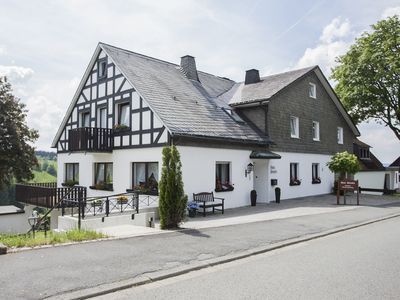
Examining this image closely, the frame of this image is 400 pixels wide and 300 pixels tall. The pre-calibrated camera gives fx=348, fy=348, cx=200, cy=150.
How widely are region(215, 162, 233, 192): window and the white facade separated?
0.62ft

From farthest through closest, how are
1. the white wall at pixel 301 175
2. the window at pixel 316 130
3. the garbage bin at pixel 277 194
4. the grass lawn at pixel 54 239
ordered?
the window at pixel 316 130 < the white wall at pixel 301 175 < the garbage bin at pixel 277 194 < the grass lawn at pixel 54 239

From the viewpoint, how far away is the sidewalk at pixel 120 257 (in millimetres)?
5859

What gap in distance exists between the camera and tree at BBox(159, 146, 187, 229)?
37.1ft

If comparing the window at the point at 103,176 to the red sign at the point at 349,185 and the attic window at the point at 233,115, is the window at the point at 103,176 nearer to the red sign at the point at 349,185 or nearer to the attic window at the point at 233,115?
the attic window at the point at 233,115

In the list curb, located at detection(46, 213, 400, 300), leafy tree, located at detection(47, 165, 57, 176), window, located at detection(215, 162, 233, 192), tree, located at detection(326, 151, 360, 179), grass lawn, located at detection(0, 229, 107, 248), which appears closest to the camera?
curb, located at detection(46, 213, 400, 300)

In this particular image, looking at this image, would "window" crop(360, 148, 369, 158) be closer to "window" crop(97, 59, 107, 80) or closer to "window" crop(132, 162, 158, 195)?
"window" crop(132, 162, 158, 195)

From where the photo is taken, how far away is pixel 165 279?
21.1ft

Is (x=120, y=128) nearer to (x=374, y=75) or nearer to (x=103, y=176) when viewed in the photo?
(x=103, y=176)

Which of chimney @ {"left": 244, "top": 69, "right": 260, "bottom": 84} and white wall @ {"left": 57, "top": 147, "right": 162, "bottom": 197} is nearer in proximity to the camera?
white wall @ {"left": 57, "top": 147, "right": 162, "bottom": 197}

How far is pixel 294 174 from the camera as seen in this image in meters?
23.3

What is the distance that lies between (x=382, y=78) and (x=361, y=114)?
4.01m

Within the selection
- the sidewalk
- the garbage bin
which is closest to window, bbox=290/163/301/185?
the garbage bin

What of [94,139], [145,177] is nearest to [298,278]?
[145,177]

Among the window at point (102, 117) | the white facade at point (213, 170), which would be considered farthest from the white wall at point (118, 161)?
the window at point (102, 117)
